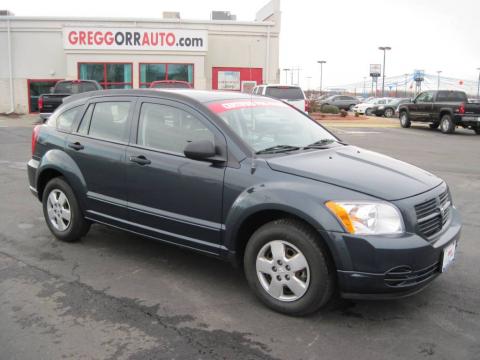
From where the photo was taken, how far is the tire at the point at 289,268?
357 centimetres

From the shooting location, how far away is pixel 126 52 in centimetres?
2694

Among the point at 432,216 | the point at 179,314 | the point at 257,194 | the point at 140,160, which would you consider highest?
the point at 140,160

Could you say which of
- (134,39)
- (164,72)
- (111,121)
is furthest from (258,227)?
(134,39)

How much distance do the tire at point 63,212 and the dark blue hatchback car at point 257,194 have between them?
2 cm

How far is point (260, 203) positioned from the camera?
3746 mm

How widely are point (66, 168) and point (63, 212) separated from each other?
494 millimetres

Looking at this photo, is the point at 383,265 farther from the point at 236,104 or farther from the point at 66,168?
the point at 66,168

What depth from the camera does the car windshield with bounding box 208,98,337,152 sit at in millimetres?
4277

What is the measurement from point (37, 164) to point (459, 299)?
175 inches

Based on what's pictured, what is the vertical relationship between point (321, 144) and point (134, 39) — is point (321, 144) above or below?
below

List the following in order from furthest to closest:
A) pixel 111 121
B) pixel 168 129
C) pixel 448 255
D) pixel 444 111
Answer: pixel 444 111 < pixel 111 121 < pixel 168 129 < pixel 448 255

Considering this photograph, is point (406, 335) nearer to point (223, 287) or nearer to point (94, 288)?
point (223, 287)

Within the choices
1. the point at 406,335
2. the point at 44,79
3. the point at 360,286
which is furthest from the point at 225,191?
the point at 44,79

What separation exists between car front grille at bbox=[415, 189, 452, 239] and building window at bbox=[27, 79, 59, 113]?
27.1 meters
